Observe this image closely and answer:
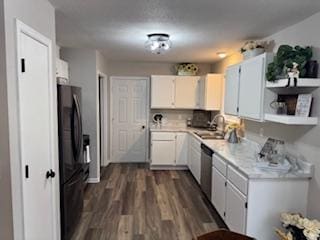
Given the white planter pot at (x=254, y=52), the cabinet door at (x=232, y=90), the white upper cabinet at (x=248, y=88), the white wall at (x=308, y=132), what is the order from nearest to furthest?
the white wall at (x=308, y=132) < the white upper cabinet at (x=248, y=88) < the white planter pot at (x=254, y=52) < the cabinet door at (x=232, y=90)

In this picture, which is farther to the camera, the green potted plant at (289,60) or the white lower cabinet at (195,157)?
the white lower cabinet at (195,157)

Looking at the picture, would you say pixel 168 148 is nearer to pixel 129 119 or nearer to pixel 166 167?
pixel 166 167

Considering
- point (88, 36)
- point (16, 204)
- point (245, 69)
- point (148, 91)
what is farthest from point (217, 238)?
point (148, 91)

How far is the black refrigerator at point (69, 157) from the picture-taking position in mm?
2664

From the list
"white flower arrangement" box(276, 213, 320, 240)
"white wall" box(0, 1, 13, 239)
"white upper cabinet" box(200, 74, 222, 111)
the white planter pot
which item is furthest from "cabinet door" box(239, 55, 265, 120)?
"white wall" box(0, 1, 13, 239)

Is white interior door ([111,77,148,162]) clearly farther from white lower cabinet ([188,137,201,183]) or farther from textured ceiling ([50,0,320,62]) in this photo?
textured ceiling ([50,0,320,62])

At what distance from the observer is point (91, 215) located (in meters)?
3.54

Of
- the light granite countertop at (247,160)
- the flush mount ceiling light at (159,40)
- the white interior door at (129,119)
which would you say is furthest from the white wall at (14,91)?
the white interior door at (129,119)

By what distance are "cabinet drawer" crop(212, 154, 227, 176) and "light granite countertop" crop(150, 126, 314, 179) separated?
0.23ft

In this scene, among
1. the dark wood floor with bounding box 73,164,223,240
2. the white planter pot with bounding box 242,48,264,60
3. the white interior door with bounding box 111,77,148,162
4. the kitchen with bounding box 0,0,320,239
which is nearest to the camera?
the kitchen with bounding box 0,0,320,239

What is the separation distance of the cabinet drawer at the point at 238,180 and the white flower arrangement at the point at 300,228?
1.41 feet

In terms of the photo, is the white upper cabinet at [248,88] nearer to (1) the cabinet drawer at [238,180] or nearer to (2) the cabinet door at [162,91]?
(1) the cabinet drawer at [238,180]

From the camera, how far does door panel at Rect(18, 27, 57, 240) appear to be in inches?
73.2

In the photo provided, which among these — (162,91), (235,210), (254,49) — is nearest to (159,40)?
(254,49)
